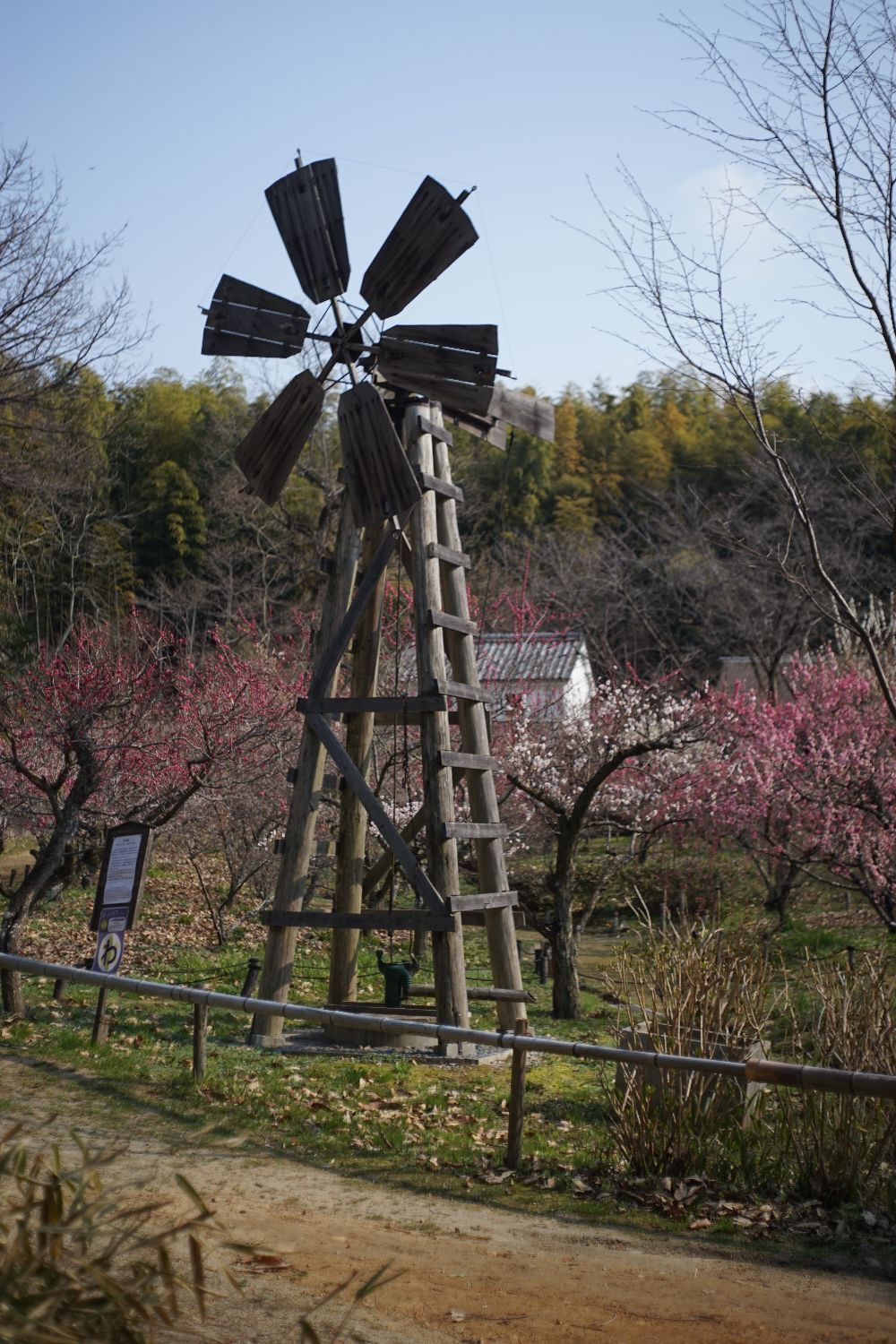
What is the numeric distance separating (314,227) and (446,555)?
253 cm

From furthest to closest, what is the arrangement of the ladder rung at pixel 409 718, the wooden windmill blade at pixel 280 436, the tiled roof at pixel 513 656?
1. the tiled roof at pixel 513 656
2. the ladder rung at pixel 409 718
3. the wooden windmill blade at pixel 280 436

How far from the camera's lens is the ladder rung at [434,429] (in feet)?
31.8

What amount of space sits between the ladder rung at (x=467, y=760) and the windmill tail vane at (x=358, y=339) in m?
1.75

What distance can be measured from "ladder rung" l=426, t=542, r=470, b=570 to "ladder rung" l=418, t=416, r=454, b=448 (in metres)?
0.77

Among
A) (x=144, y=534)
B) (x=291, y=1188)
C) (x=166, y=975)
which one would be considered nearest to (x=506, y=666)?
(x=166, y=975)

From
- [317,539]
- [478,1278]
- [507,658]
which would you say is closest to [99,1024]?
[478,1278]

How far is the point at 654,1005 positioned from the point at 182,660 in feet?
46.3

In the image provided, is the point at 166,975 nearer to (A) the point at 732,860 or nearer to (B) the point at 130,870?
(B) the point at 130,870

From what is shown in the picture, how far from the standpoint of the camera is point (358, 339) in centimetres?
955

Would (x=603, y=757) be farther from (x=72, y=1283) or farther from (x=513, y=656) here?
(x=72, y=1283)

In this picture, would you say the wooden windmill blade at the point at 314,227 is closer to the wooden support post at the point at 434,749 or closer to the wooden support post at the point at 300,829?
the wooden support post at the point at 434,749

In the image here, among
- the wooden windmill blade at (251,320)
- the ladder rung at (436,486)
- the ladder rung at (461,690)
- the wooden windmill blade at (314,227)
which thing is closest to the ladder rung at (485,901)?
the ladder rung at (461,690)

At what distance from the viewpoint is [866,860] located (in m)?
16.6

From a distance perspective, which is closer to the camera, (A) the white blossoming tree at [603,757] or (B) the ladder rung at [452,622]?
(B) the ladder rung at [452,622]
